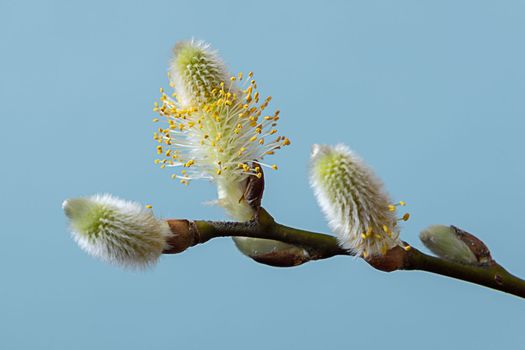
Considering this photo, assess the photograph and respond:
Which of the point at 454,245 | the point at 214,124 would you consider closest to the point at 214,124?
the point at 214,124

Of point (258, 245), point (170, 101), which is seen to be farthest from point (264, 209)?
point (170, 101)

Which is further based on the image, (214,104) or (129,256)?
(214,104)

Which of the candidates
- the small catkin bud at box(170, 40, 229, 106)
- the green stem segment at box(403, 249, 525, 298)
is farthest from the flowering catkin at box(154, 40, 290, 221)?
the green stem segment at box(403, 249, 525, 298)

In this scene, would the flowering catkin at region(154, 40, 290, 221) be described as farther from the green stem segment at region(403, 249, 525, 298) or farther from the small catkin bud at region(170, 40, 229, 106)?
the green stem segment at region(403, 249, 525, 298)

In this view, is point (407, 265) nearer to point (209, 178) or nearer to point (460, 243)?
point (460, 243)

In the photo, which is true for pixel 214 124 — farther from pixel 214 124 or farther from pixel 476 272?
pixel 476 272

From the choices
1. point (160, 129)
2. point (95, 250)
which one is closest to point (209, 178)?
point (160, 129)

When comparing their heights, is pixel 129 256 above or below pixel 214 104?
below
